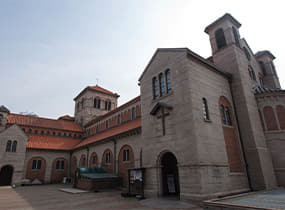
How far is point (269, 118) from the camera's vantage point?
679 inches

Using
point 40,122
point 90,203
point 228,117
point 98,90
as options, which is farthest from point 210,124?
point 40,122

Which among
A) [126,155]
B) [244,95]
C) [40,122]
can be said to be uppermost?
[40,122]

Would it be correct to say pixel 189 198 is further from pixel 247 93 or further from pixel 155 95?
pixel 247 93

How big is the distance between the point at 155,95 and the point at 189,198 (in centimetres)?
883

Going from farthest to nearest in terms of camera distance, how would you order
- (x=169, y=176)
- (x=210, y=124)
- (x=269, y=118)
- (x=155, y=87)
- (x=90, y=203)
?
1. (x=155, y=87)
2. (x=269, y=118)
3. (x=169, y=176)
4. (x=210, y=124)
5. (x=90, y=203)

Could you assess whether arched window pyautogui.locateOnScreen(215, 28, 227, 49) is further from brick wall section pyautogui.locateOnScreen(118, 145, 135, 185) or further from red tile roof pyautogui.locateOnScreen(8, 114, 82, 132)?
red tile roof pyautogui.locateOnScreen(8, 114, 82, 132)

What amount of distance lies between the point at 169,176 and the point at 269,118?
1071cm

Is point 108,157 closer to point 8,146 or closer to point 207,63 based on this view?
point 8,146

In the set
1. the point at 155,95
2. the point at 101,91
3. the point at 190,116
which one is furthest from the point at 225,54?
the point at 101,91

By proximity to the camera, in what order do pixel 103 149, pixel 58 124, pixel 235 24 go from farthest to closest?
pixel 58 124, pixel 103 149, pixel 235 24

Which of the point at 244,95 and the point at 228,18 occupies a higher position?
the point at 228,18

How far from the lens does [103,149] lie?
2852 centimetres

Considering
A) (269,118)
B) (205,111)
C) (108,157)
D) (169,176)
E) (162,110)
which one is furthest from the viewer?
(108,157)

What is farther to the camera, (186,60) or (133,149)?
(133,149)
